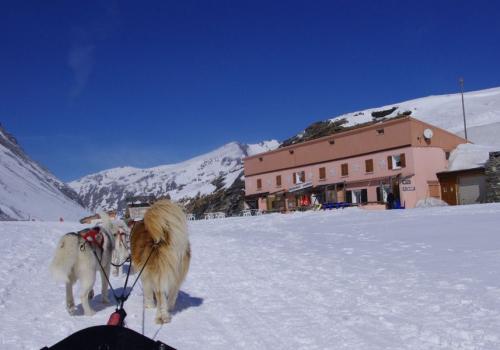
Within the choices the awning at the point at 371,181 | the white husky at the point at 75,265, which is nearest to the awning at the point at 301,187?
the awning at the point at 371,181

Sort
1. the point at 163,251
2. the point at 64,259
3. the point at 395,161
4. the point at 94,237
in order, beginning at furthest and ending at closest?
the point at 395,161
the point at 94,237
the point at 64,259
the point at 163,251

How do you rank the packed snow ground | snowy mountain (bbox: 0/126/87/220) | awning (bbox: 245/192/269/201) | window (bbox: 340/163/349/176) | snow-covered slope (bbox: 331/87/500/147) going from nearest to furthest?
the packed snow ground
window (bbox: 340/163/349/176)
awning (bbox: 245/192/269/201)
snow-covered slope (bbox: 331/87/500/147)
snowy mountain (bbox: 0/126/87/220)

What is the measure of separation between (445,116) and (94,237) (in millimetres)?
74162

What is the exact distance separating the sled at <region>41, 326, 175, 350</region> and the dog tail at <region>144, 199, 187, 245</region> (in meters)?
2.61

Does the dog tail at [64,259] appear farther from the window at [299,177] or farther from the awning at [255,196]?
the awning at [255,196]

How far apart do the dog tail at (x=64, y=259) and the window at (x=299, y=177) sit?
42121 mm

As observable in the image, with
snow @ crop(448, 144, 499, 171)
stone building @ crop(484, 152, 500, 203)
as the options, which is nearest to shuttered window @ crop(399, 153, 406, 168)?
snow @ crop(448, 144, 499, 171)

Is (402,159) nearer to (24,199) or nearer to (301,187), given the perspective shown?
(301,187)

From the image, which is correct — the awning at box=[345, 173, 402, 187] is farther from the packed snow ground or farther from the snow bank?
the packed snow ground

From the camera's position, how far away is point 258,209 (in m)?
50.1

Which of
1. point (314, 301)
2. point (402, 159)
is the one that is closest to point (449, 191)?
point (402, 159)

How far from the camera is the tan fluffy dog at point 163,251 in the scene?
588 centimetres

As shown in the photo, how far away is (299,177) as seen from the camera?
48.2 m

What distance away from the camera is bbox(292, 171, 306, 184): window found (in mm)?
47737
